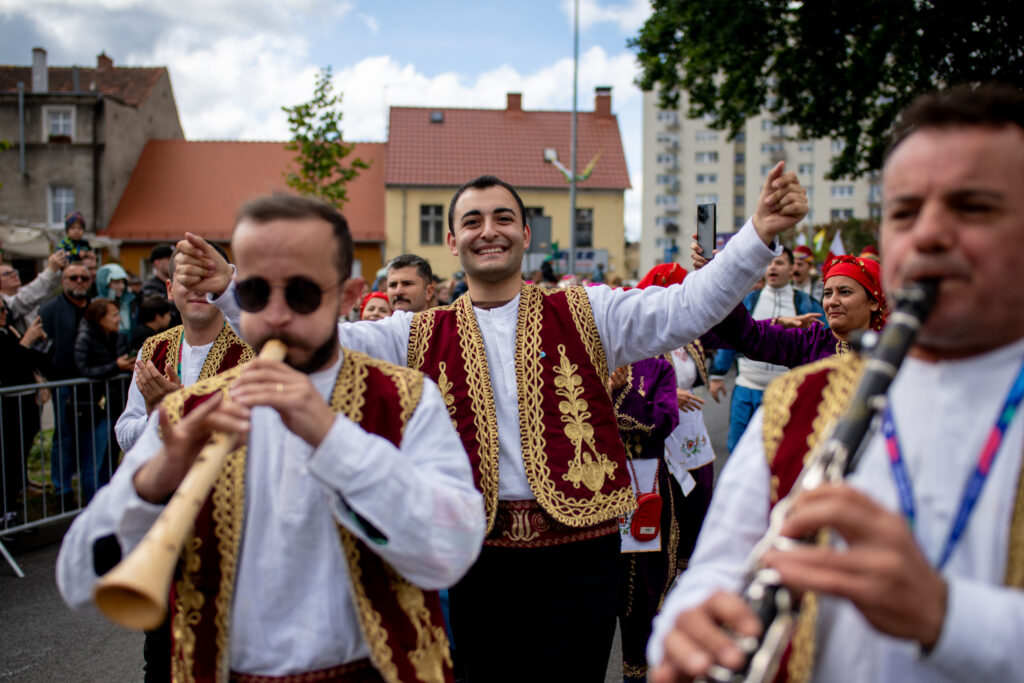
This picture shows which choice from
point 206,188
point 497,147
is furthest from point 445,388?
point 497,147

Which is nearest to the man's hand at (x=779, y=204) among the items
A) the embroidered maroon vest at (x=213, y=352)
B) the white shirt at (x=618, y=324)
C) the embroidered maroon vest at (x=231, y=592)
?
the white shirt at (x=618, y=324)

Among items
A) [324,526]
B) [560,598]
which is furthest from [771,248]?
[324,526]

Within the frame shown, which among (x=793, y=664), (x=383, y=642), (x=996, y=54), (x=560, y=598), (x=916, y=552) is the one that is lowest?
(x=560, y=598)

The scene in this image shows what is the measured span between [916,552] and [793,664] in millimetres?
380

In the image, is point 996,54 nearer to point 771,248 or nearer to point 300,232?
point 771,248

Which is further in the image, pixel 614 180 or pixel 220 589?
pixel 614 180

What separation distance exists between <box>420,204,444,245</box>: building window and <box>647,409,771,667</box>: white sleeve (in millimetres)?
28444

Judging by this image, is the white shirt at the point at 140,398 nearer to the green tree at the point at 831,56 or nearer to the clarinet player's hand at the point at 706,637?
the clarinet player's hand at the point at 706,637

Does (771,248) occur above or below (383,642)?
above

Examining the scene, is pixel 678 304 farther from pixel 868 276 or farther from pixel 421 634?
pixel 868 276

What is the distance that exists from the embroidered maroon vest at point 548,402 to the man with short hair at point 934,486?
132 cm

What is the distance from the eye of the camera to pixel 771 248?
8.08ft

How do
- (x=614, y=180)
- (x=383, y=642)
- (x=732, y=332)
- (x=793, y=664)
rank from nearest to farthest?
(x=793, y=664)
(x=383, y=642)
(x=732, y=332)
(x=614, y=180)

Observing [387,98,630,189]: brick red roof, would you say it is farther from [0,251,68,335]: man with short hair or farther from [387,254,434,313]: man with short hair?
[387,254,434,313]: man with short hair
